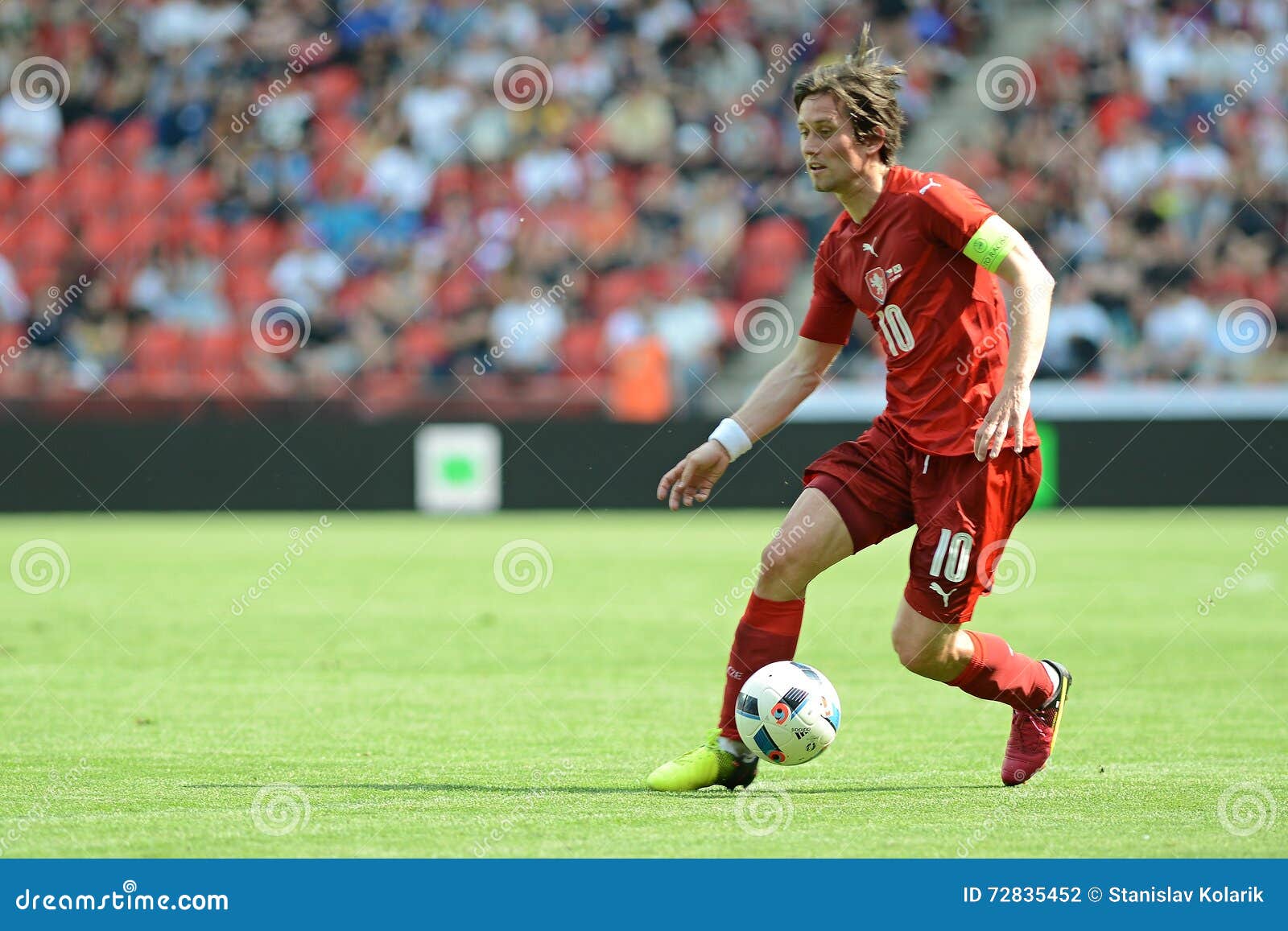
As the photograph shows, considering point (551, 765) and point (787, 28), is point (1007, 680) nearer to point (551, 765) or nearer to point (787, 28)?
point (551, 765)

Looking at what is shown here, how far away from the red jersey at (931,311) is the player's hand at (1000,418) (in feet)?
0.85

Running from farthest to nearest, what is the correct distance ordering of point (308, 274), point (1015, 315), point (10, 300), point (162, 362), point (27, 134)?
1. point (27, 134)
2. point (308, 274)
3. point (10, 300)
4. point (162, 362)
5. point (1015, 315)

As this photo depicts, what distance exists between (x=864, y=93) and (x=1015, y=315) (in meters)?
0.93

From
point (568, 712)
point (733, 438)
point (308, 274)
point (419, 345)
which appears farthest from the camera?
point (308, 274)

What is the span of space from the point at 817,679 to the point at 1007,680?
0.69m

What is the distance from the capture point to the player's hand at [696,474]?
6113 millimetres

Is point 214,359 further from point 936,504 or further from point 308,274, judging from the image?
point 936,504

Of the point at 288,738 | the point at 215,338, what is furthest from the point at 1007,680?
the point at 215,338

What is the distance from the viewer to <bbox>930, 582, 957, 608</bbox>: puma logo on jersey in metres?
5.89

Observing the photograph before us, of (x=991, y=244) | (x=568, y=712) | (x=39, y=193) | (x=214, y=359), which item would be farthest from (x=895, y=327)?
(x=39, y=193)

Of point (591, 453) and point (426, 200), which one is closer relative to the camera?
point (591, 453)

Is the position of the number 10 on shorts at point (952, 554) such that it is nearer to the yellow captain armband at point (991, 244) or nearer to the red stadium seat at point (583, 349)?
the yellow captain armband at point (991, 244)

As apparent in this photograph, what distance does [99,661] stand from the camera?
928cm

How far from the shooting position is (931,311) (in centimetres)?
593
